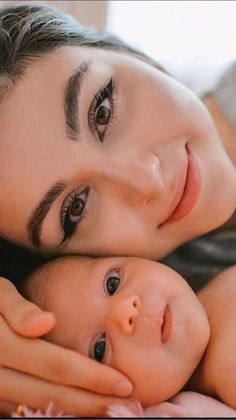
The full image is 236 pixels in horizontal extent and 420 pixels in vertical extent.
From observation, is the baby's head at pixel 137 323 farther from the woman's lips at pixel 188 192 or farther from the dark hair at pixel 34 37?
the dark hair at pixel 34 37

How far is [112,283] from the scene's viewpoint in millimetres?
955

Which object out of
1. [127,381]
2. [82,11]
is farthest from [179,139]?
[82,11]

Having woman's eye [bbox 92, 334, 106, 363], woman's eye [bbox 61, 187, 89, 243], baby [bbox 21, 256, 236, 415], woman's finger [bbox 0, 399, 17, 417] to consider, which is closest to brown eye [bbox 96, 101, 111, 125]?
woman's eye [bbox 61, 187, 89, 243]

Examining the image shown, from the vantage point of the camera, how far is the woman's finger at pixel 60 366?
0.85 metres

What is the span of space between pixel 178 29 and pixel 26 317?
98 centimetres

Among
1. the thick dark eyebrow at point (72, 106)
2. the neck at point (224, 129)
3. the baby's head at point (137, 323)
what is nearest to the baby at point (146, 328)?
the baby's head at point (137, 323)

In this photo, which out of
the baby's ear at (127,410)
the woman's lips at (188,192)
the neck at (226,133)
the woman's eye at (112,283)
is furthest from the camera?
the neck at (226,133)

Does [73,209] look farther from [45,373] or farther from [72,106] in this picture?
[45,373]

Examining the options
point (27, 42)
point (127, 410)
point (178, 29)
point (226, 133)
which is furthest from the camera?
point (178, 29)

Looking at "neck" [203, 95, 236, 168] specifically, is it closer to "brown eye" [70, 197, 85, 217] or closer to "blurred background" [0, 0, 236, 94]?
"blurred background" [0, 0, 236, 94]

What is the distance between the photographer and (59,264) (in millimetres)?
1016

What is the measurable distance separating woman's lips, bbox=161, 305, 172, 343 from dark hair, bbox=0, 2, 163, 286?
31cm

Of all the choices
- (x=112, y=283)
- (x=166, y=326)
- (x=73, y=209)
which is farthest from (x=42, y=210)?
(x=166, y=326)

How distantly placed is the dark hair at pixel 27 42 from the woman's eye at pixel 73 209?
0.13m
